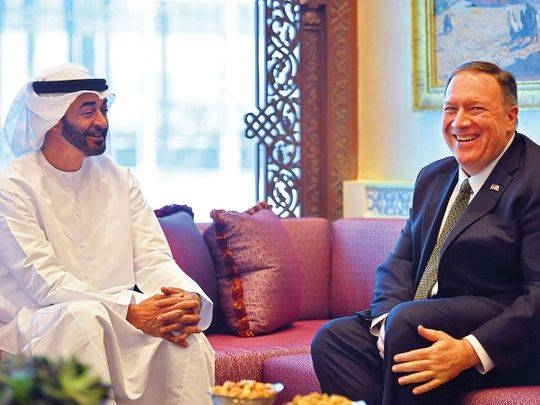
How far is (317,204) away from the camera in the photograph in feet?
19.5

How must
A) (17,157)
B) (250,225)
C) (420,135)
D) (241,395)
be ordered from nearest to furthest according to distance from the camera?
(241,395) < (17,157) < (250,225) < (420,135)

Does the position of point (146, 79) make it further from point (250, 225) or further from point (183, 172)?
point (250, 225)

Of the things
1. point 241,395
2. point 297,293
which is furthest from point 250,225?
point 241,395

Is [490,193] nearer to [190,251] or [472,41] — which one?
[190,251]

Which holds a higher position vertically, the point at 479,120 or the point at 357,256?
the point at 479,120

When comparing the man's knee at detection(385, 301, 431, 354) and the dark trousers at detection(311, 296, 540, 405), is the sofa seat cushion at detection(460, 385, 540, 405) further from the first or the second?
the man's knee at detection(385, 301, 431, 354)

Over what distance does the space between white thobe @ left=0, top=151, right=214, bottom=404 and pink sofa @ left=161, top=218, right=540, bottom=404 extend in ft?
0.95

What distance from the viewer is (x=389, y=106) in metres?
5.84

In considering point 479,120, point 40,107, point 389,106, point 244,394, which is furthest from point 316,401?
point 389,106

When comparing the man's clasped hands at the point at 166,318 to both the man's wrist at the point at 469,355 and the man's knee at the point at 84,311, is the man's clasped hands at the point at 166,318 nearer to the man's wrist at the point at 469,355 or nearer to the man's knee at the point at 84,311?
the man's knee at the point at 84,311

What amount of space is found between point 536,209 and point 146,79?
269 cm

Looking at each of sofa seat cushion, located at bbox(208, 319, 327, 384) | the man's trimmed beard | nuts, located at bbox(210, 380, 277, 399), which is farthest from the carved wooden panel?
nuts, located at bbox(210, 380, 277, 399)

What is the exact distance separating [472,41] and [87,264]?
225 cm

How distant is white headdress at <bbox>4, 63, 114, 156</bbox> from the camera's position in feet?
14.3
